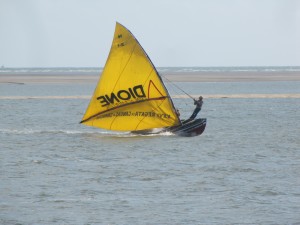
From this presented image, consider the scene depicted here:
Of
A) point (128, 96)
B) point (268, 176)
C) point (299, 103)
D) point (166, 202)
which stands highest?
point (166, 202)

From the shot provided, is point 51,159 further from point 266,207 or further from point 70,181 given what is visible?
point 266,207

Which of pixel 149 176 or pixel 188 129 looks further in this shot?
pixel 188 129

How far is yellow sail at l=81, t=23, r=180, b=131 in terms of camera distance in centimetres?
5047

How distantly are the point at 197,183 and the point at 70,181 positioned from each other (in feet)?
17.3

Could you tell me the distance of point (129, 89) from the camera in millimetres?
50594

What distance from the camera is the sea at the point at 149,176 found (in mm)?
28219

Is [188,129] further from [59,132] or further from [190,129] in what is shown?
[59,132]

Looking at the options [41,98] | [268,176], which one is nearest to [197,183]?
[268,176]

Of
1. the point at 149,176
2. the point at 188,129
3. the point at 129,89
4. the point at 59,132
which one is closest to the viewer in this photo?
the point at 149,176

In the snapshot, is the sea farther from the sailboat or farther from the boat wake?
the sailboat

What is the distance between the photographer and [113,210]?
28.8m

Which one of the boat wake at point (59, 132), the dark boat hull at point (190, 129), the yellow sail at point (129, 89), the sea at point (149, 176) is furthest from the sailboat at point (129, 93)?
the boat wake at point (59, 132)

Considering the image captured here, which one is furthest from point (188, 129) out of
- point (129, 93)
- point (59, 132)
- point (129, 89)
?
point (59, 132)

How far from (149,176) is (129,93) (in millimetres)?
15125
